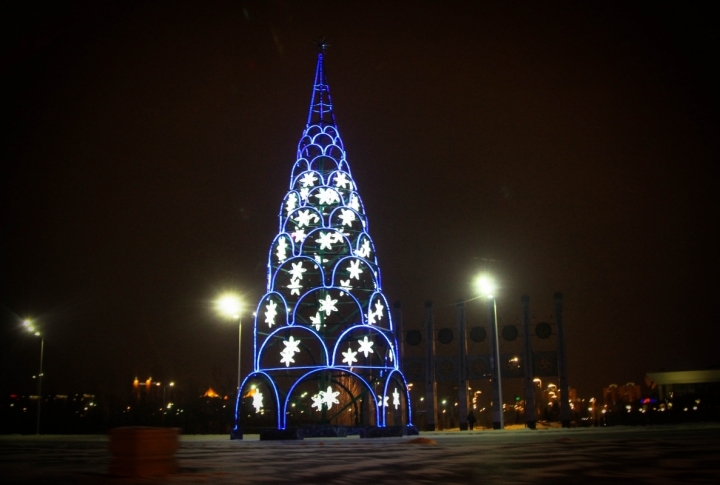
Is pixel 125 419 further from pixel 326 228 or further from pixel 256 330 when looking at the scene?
pixel 326 228

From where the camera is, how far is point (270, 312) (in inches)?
1335

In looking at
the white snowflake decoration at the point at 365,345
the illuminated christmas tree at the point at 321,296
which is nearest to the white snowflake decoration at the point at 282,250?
the illuminated christmas tree at the point at 321,296

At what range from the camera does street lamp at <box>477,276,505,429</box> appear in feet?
141

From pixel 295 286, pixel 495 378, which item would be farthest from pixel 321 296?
pixel 495 378

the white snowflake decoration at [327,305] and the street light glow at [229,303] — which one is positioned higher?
the street light glow at [229,303]

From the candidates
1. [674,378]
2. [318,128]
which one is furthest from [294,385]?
[674,378]

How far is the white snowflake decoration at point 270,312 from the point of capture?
3381 cm

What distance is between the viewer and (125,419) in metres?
49.8

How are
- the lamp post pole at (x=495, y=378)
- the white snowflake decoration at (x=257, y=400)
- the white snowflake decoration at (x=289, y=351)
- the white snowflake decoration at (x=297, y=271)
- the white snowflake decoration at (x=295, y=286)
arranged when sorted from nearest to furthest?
the white snowflake decoration at (x=289, y=351) < the white snowflake decoration at (x=257, y=400) < the white snowflake decoration at (x=297, y=271) < the white snowflake decoration at (x=295, y=286) < the lamp post pole at (x=495, y=378)

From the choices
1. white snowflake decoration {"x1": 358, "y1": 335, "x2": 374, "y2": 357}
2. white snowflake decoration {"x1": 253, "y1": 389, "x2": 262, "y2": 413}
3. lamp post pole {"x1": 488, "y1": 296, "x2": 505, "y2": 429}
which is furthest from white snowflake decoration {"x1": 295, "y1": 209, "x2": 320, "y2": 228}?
lamp post pole {"x1": 488, "y1": 296, "x2": 505, "y2": 429}

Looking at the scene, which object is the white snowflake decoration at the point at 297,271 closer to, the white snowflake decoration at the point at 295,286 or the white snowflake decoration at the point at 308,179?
the white snowflake decoration at the point at 295,286

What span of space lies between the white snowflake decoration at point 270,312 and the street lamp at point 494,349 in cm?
1358

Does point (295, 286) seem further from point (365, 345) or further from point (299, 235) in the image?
point (365, 345)

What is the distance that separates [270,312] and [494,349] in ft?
65.5
